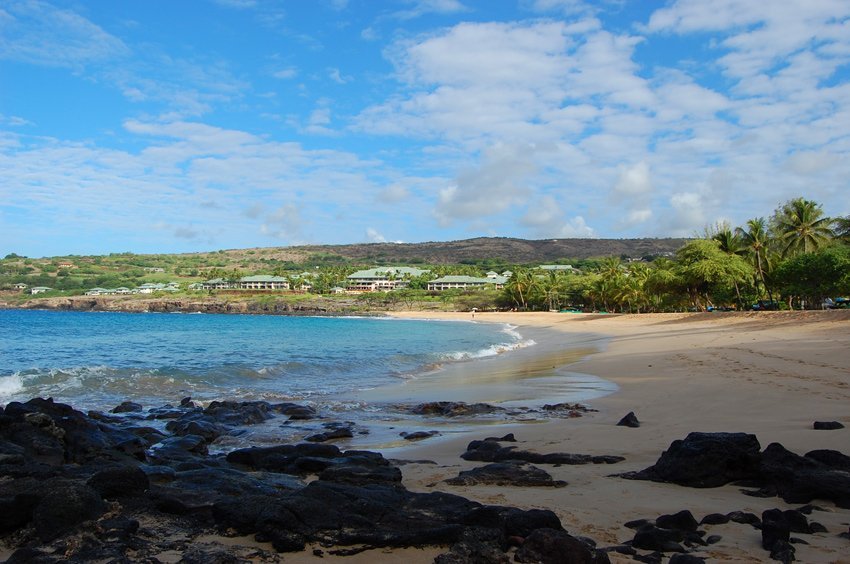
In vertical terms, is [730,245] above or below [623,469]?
above

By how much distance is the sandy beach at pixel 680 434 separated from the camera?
208 inches

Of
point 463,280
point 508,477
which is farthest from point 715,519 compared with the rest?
point 463,280

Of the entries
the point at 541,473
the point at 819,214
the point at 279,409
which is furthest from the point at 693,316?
the point at 541,473

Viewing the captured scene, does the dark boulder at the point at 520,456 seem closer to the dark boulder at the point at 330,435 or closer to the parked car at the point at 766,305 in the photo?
the dark boulder at the point at 330,435

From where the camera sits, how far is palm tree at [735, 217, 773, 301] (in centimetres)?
5483

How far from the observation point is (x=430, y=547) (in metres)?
4.88

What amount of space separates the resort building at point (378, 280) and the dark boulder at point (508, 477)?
158 metres

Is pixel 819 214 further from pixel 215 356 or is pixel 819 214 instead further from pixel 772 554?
pixel 772 554

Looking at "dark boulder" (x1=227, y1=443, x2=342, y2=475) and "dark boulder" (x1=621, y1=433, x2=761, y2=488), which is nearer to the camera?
"dark boulder" (x1=621, y1=433, x2=761, y2=488)

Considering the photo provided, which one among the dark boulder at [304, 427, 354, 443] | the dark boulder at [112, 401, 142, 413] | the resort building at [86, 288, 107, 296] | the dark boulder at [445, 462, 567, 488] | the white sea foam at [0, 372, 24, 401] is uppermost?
the resort building at [86, 288, 107, 296]

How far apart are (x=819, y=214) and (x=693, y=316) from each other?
50.7 ft

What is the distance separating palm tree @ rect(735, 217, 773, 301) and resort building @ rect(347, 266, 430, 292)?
115374 mm

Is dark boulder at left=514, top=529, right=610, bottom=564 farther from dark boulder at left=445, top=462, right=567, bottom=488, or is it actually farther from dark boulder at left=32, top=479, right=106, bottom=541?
dark boulder at left=32, top=479, right=106, bottom=541

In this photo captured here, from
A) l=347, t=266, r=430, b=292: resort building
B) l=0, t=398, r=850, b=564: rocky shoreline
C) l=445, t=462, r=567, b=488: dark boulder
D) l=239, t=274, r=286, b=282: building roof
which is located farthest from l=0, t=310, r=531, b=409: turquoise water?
l=347, t=266, r=430, b=292: resort building
